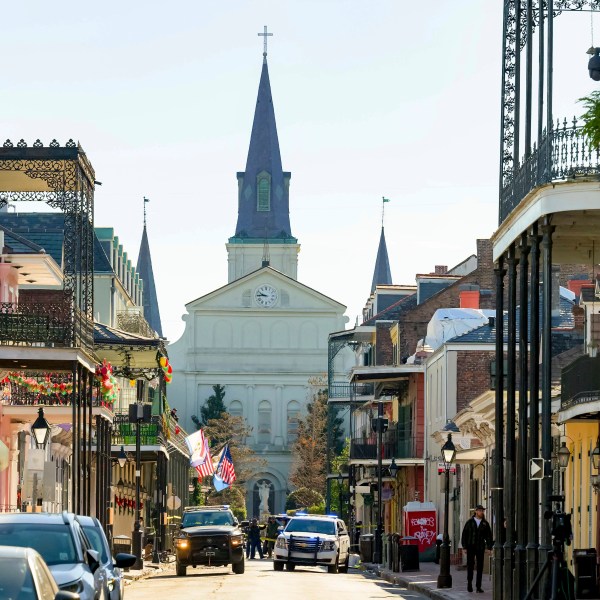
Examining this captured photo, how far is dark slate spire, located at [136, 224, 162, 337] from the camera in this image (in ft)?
484

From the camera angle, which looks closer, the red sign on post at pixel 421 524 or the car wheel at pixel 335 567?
the car wheel at pixel 335 567

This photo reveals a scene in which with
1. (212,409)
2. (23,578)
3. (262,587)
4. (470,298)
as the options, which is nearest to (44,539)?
(23,578)

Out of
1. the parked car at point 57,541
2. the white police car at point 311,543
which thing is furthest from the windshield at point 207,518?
the parked car at point 57,541

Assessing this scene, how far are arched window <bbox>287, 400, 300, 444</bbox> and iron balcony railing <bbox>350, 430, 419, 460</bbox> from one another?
197 feet

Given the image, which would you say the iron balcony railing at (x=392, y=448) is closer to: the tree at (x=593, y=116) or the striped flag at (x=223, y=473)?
the striped flag at (x=223, y=473)

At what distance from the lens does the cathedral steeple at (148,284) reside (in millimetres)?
147625

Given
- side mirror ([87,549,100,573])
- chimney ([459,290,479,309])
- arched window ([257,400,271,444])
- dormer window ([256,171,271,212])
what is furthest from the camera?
dormer window ([256,171,271,212])

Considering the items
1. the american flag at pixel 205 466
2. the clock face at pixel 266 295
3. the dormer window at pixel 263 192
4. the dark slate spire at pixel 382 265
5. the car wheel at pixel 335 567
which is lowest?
the car wheel at pixel 335 567

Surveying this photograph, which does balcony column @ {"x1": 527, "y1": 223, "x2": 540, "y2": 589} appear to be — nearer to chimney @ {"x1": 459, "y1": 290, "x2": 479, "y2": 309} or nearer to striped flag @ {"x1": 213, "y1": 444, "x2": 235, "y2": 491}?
chimney @ {"x1": 459, "y1": 290, "x2": 479, "y2": 309}

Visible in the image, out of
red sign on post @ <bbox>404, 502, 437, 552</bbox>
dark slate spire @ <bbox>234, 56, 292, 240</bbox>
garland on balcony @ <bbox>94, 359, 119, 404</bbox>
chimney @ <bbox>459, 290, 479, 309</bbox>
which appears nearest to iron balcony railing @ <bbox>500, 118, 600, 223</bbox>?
garland on balcony @ <bbox>94, 359, 119, 404</bbox>

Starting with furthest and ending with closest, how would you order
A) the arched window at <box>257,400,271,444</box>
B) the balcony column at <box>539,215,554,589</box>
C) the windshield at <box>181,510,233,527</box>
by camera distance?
the arched window at <box>257,400,271,444</box>, the windshield at <box>181,510,233,527</box>, the balcony column at <box>539,215,554,589</box>

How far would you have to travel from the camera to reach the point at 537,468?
21156mm

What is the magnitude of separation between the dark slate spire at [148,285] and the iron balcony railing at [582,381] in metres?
116

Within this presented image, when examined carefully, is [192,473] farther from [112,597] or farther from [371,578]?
[112,597]
